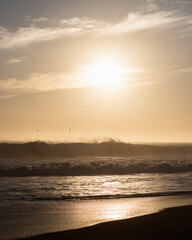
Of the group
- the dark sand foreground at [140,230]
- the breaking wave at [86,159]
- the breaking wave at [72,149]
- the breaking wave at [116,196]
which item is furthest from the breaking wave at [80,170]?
the breaking wave at [72,149]

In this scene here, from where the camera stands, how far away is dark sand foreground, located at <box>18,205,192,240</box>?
8.28 m

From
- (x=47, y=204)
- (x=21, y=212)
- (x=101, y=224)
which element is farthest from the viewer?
(x=47, y=204)

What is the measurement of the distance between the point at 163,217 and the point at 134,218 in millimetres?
969

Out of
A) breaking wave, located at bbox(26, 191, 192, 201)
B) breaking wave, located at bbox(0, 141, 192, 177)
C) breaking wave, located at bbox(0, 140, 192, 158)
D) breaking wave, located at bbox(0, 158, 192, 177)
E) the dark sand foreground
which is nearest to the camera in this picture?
the dark sand foreground

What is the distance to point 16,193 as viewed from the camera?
15.1m

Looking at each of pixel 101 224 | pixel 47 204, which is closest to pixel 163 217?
pixel 101 224

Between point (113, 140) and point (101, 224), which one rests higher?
point (113, 140)

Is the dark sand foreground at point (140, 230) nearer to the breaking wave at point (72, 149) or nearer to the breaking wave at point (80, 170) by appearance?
the breaking wave at point (80, 170)

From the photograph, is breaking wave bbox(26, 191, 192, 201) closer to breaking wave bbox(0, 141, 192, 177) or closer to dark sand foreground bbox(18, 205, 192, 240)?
dark sand foreground bbox(18, 205, 192, 240)

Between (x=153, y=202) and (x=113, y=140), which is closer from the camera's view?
(x=153, y=202)

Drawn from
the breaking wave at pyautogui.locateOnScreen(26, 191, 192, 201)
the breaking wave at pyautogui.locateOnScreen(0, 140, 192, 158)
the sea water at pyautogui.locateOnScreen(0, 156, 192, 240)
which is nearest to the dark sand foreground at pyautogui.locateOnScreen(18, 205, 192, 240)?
the sea water at pyautogui.locateOnScreen(0, 156, 192, 240)

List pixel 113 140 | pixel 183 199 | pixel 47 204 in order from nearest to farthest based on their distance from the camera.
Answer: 1. pixel 47 204
2. pixel 183 199
3. pixel 113 140

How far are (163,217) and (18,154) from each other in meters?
42.9

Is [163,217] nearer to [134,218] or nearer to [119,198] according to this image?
[134,218]
